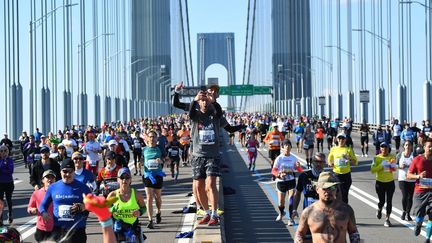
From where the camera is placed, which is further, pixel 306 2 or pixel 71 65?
pixel 306 2

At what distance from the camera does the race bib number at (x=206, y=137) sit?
11227 mm

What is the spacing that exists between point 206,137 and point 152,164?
4592 mm

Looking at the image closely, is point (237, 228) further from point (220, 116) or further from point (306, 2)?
point (306, 2)

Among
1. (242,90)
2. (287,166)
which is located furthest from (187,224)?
(242,90)

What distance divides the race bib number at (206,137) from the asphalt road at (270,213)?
8.26 ft

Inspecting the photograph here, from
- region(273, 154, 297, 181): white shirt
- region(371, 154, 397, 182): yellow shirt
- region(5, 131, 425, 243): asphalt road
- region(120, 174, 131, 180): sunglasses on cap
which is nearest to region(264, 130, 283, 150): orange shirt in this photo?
region(5, 131, 425, 243): asphalt road

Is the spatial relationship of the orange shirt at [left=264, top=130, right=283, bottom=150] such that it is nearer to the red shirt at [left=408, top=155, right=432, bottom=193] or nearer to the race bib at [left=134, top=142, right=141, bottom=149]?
the race bib at [left=134, top=142, right=141, bottom=149]

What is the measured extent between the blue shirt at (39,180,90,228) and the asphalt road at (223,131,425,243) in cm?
465

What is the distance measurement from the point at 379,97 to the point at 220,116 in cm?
4771

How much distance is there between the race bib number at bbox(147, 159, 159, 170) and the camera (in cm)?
→ 1566

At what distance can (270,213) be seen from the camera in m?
17.0

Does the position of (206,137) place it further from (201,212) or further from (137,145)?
(137,145)

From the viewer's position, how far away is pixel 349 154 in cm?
1552

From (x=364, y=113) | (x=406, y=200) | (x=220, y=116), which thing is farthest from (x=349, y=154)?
(x=364, y=113)
